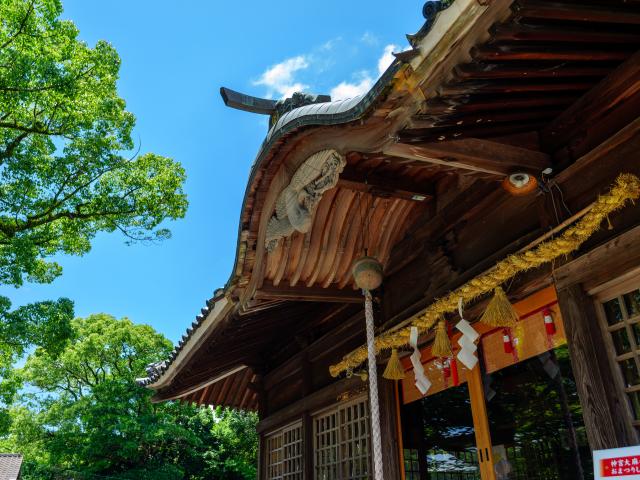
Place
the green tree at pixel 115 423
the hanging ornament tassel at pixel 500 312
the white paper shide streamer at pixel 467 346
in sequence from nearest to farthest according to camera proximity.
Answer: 1. the hanging ornament tassel at pixel 500 312
2. the white paper shide streamer at pixel 467 346
3. the green tree at pixel 115 423

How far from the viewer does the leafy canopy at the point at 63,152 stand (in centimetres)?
981

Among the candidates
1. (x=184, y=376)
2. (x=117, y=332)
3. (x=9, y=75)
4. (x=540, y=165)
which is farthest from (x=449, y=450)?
(x=117, y=332)

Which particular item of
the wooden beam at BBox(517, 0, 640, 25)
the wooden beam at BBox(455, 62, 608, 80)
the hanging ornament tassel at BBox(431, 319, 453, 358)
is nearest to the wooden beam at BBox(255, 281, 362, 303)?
the hanging ornament tassel at BBox(431, 319, 453, 358)

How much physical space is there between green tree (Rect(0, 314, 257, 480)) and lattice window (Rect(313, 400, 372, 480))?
48.0 feet

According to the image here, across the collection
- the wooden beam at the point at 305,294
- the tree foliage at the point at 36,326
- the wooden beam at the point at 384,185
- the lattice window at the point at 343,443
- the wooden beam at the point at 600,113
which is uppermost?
the tree foliage at the point at 36,326

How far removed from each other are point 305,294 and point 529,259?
2335mm

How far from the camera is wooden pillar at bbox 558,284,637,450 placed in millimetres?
2801

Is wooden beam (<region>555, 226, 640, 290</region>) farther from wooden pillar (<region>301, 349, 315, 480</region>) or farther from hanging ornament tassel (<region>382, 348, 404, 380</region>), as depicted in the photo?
wooden pillar (<region>301, 349, 315, 480</region>)

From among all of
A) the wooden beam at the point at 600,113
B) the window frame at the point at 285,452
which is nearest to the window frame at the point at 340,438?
the window frame at the point at 285,452

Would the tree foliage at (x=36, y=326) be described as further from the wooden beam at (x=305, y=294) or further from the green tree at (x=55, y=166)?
the wooden beam at (x=305, y=294)

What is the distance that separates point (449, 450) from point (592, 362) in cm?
191

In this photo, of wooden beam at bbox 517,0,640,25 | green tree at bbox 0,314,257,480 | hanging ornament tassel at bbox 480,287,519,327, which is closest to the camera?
wooden beam at bbox 517,0,640,25

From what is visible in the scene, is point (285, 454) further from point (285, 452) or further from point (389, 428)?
point (389, 428)

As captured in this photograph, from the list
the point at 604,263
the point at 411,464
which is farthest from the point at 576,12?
the point at 411,464
